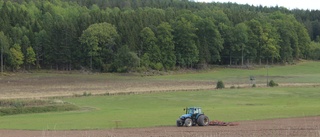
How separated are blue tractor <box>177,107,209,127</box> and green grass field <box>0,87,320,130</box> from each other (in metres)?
2.29

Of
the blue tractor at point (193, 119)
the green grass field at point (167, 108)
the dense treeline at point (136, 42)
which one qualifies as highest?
the dense treeline at point (136, 42)

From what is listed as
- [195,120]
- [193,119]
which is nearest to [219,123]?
[195,120]

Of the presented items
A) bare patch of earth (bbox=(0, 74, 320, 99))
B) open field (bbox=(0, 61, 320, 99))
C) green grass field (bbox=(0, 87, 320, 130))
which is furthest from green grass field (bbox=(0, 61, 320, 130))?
open field (bbox=(0, 61, 320, 99))

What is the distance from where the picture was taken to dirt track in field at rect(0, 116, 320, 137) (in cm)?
3794

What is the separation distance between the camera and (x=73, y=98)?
82938 millimetres

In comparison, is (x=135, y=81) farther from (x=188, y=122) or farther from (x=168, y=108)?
(x=188, y=122)

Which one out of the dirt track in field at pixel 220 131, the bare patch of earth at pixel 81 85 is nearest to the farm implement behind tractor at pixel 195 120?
the dirt track in field at pixel 220 131

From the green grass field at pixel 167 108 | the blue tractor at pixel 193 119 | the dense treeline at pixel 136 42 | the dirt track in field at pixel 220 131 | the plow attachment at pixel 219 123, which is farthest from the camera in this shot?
the dense treeline at pixel 136 42

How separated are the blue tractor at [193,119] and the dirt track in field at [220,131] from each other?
87 centimetres

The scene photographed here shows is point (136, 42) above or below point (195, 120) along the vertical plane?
above

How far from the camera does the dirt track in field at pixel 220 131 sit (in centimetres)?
3794

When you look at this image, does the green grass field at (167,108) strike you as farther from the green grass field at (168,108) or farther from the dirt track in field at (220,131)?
the dirt track in field at (220,131)

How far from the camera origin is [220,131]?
1596 inches

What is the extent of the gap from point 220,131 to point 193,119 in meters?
6.33
